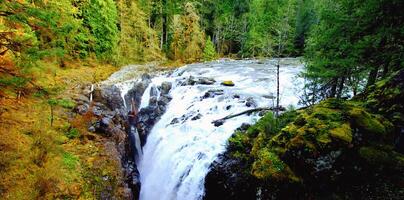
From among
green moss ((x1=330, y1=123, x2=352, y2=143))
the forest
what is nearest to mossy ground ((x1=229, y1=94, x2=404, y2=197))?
→ green moss ((x1=330, y1=123, x2=352, y2=143))

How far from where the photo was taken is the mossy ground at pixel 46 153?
9.95 meters

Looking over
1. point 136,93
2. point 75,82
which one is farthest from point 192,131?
point 75,82

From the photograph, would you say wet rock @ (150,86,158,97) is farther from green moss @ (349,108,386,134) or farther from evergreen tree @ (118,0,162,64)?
green moss @ (349,108,386,134)

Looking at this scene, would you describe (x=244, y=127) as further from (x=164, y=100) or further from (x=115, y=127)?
(x=164, y=100)

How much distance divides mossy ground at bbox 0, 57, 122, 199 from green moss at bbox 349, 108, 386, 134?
8.84 metres

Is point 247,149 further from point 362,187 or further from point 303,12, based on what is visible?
point 303,12

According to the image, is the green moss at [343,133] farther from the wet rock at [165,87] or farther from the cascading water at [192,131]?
the wet rock at [165,87]

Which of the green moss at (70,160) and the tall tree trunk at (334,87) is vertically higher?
the tall tree trunk at (334,87)

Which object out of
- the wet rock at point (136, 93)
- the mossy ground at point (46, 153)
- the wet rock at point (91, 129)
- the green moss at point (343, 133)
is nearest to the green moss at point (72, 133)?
the mossy ground at point (46, 153)

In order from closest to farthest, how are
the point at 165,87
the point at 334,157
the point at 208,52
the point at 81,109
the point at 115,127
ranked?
the point at 334,157 → the point at 115,127 → the point at 81,109 → the point at 165,87 → the point at 208,52

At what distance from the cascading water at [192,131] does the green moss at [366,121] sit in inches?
185

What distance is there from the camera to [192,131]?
13.9 meters

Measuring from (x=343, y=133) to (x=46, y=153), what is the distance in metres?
10.5

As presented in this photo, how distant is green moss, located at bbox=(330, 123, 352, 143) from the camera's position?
7859mm
